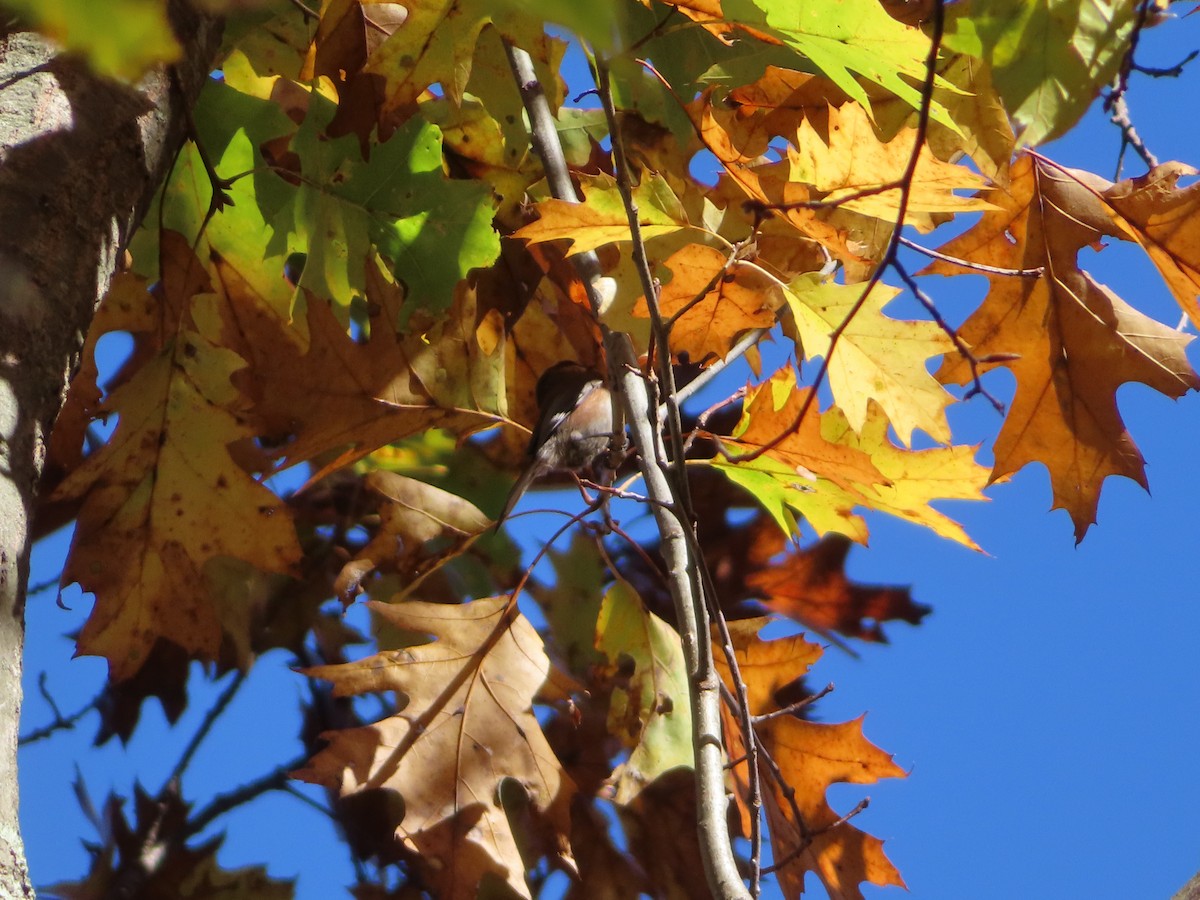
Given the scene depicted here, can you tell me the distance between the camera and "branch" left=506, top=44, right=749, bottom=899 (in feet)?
2.06

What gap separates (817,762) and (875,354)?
0.45 meters

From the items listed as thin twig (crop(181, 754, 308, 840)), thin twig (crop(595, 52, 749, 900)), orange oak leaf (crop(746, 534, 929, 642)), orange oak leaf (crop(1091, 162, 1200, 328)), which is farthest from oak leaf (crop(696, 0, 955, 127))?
thin twig (crop(181, 754, 308, 840))

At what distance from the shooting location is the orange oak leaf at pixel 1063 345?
1.04 meters

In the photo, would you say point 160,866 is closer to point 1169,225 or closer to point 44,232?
point 44,232

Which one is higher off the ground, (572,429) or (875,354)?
(572,429)

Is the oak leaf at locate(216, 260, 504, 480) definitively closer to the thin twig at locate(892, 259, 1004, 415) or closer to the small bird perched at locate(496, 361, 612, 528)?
the small bird perched at locate(496, 361, 612, 528)

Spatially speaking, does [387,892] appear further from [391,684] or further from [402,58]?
[402,58]

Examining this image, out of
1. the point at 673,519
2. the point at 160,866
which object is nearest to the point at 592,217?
the point at 673,519

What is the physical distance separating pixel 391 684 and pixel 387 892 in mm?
483

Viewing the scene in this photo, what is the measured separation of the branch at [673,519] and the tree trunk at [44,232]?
12.0 inches

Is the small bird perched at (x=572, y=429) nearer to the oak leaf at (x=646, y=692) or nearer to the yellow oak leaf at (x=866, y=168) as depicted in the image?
the oak leaf at (x=646, y=692)

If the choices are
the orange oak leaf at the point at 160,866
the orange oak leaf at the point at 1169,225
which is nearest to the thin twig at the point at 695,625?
the orange oak leaf at the point at 1169,225

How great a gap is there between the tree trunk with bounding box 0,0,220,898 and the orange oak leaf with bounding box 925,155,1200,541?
739 millimetres

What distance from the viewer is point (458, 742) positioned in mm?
995
